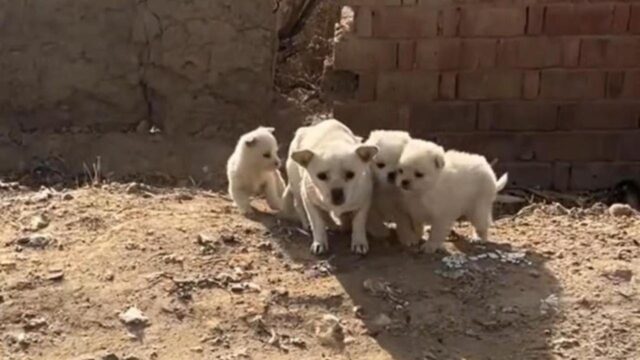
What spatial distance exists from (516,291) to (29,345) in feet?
7.70

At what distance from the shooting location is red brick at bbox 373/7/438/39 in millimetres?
8469

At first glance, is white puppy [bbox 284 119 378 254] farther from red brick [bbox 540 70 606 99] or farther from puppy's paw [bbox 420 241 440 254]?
red brick [bbox 540 70 606 99]

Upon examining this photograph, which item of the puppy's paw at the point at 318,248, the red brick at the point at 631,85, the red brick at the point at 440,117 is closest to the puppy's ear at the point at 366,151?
the puppy's paw at the point at 318,248

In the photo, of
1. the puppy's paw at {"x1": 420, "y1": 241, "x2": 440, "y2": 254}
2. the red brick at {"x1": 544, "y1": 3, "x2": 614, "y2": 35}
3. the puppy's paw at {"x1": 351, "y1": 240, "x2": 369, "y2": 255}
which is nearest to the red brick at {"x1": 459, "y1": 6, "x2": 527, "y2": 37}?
the red brick at {"x1": 544, "y1": 3, "x2": 614, "y2": 35}

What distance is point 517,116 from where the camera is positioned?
29.0ft

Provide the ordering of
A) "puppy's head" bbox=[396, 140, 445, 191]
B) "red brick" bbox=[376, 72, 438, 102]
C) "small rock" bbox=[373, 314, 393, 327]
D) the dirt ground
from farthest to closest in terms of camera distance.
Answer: "red brick" bbox=[376, 72, 438, 102]
"puppy's head" bbox=[396, 140, 445, 191]
"small rock" bbox=[373, 314, 393, 327]
the dirt ground

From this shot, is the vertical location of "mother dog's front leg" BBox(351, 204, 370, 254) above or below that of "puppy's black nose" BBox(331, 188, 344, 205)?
below

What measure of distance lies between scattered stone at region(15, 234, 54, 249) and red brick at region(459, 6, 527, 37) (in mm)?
3520

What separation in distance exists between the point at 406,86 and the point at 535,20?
102cm

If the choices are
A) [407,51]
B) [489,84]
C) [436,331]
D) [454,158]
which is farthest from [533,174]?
[436,331]

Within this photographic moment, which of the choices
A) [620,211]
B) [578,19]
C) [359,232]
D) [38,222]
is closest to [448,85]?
[578,19]

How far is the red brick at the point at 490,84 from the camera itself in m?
8.67

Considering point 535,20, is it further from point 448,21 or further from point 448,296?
point 448,296

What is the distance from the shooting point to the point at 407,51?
8.59 meters
